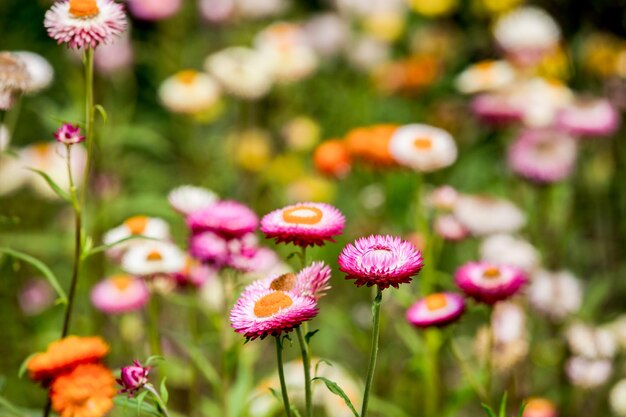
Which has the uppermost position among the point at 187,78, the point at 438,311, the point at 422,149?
the point at 187,78

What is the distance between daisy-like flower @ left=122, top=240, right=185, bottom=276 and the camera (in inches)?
57.7

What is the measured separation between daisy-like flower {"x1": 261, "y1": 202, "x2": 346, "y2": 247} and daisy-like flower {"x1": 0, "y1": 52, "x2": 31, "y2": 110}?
1.69 ft

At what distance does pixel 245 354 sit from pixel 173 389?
656 millimetres

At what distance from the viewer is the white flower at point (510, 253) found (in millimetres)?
1889

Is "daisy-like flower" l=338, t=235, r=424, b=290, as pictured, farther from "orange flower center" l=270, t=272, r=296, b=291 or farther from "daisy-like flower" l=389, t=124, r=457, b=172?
"daisy-like flower" l=389, t=124, r=457, b=172

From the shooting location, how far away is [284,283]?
907 millimetres

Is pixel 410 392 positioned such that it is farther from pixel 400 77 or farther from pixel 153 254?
pixel 400 77

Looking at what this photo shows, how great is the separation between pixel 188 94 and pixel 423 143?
1.01 metres

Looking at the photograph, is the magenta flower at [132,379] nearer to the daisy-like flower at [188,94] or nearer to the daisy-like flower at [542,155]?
the daisy-like flower at [542,155]

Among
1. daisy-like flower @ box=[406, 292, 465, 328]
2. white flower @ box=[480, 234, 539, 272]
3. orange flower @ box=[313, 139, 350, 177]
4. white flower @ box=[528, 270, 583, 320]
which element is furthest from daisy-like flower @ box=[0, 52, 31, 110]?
white flower @ box=[528, 270, 583, 320]

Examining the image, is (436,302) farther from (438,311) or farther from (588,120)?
(588,120)

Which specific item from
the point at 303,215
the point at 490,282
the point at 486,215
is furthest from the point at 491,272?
the point at 486,215

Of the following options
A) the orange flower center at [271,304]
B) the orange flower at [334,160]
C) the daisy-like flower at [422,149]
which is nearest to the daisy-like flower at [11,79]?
the orange flower center at [271,304]

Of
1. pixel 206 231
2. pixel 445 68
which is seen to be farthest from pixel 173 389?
pixel 445 68
